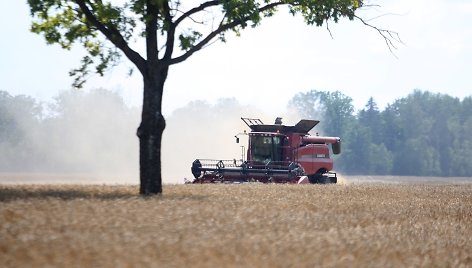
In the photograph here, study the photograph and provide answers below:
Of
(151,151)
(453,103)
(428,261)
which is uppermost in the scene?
(453,103)

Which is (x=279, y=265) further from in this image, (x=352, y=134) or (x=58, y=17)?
(x=352, y=134)

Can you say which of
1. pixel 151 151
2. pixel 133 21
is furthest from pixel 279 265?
pixel 133 21

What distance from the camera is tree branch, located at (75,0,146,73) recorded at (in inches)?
1060

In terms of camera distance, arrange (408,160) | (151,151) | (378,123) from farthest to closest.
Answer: (378,123) → (408,160) → (151,151)

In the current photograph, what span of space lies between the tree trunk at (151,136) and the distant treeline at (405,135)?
12715cm

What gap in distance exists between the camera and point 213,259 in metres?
12.1

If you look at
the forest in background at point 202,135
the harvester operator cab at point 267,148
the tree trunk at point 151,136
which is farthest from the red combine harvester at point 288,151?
the forest in background at point 202,135

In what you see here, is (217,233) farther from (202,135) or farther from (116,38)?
(202,135)

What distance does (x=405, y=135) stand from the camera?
16838 centimetres

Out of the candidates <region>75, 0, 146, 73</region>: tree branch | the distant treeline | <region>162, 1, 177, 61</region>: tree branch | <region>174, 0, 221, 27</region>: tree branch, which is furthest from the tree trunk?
the distant treeline

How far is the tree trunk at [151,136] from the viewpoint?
87.2 ft

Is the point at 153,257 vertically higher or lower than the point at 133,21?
lower

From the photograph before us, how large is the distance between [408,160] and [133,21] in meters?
137

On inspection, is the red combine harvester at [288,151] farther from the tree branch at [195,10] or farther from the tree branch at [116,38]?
the tree branch at [116,38]
